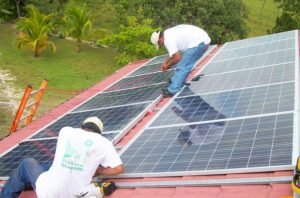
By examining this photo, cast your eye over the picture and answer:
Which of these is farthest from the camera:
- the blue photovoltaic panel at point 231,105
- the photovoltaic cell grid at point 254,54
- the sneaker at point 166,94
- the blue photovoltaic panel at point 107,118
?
the photovoltaic cell grid at point 254,54

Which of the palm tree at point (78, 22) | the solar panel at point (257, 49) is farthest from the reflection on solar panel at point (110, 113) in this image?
the palm tree at point (78, 22)

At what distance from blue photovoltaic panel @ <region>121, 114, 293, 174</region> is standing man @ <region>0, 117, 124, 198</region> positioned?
0.48 m

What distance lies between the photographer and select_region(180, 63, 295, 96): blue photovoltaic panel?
7.87 m

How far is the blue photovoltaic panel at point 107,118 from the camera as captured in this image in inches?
308

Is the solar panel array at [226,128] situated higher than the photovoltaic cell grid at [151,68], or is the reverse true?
the solar panel array at [226,128]

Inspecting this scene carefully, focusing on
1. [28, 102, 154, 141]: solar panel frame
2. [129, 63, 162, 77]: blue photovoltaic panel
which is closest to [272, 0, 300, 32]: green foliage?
[129, 63, 162, 77]: blue photovoltaic panel

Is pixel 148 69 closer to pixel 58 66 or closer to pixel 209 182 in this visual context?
pixel 209 182

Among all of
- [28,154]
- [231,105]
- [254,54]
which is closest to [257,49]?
[254,54]

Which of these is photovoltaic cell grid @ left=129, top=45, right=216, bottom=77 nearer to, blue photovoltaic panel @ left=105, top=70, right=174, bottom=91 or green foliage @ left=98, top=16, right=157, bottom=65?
blue photovoltaic panel @ left=105, top=70, right=174, bottom=91

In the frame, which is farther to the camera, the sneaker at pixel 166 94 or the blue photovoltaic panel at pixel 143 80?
the blue photovoltaic panel at pixel 143 80

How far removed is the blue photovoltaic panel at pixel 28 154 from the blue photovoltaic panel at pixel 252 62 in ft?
14.5

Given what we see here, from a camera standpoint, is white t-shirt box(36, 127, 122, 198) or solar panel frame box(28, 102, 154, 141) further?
solar panel frame box(28, 102, 154, 141)

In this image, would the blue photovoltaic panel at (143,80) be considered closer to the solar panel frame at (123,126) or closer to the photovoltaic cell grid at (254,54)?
the photovoltaic cell grid at (254,54)

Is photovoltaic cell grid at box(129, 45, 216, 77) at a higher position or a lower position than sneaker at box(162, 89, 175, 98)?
lower
